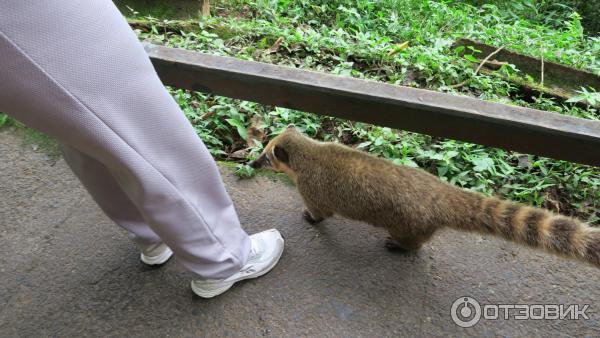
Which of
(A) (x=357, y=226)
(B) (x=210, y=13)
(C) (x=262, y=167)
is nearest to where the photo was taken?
(A) (x=357, y=226)

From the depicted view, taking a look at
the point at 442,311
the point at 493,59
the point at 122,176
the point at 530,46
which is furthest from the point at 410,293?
the point at 530,46

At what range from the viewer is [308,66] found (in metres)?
3.88

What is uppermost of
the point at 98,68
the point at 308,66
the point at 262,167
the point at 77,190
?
the point at 98,68

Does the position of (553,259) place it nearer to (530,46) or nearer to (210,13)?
(530,46)

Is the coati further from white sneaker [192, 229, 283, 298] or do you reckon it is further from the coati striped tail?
white sneaker [192, 229, 283, 298]

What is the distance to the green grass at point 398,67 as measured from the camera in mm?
2969

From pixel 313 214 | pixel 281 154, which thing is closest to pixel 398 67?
pixel 281 154

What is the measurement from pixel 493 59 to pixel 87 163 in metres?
4.02

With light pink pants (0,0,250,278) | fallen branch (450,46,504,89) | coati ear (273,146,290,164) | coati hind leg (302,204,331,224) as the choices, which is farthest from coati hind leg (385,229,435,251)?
fallen branch (450,46,504,89)

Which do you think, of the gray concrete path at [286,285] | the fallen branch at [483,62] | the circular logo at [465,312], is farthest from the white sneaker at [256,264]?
the fallen branch at [483,62]

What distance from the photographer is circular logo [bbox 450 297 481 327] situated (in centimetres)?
225

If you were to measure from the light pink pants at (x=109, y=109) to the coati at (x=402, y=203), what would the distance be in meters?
0.85

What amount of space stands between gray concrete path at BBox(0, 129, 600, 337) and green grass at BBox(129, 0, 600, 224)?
0.55 meters

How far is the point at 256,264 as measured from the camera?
7.77 feet
